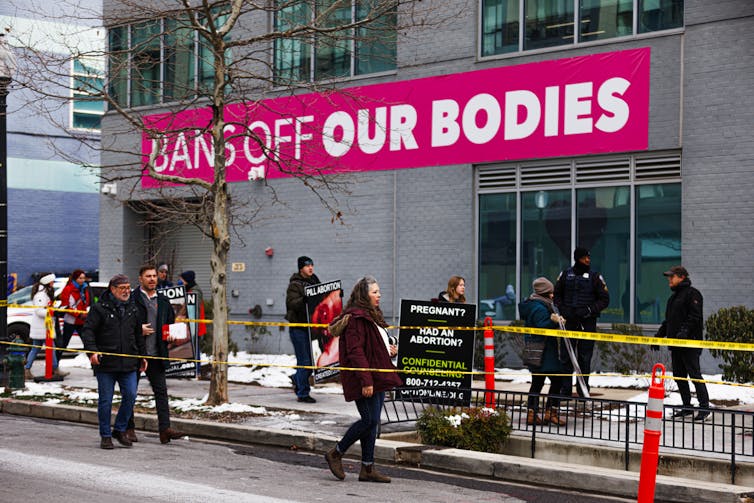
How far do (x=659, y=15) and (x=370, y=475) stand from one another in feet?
34.8

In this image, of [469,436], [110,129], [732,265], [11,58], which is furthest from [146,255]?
[469,436]

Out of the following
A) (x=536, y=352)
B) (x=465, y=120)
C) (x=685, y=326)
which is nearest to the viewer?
(x=536, y=352)

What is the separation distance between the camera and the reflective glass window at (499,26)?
18500 millimetres

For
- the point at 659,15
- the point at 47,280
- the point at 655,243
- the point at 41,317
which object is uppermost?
the point at 659,15

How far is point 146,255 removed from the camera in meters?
24.8

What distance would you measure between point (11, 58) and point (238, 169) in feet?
24.9

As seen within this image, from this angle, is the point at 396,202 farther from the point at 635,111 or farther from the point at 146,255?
the point at 146,255

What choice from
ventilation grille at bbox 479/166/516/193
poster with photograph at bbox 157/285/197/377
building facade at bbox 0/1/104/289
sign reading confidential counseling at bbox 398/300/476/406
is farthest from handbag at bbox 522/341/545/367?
building facade at bbox 0/1/104/289

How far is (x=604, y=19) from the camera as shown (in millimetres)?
17469

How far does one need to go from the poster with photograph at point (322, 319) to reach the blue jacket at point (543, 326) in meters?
3.33

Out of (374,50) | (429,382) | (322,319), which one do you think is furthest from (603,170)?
(429,382)

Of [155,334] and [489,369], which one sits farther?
[489,369]

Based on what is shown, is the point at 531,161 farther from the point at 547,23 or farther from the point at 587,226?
the point at 547,23

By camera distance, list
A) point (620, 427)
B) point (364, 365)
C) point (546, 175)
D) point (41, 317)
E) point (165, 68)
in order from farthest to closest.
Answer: point (165, 68) < point (546, 175) < point (41, 317) < point (620, 427) < point (364, 365)
